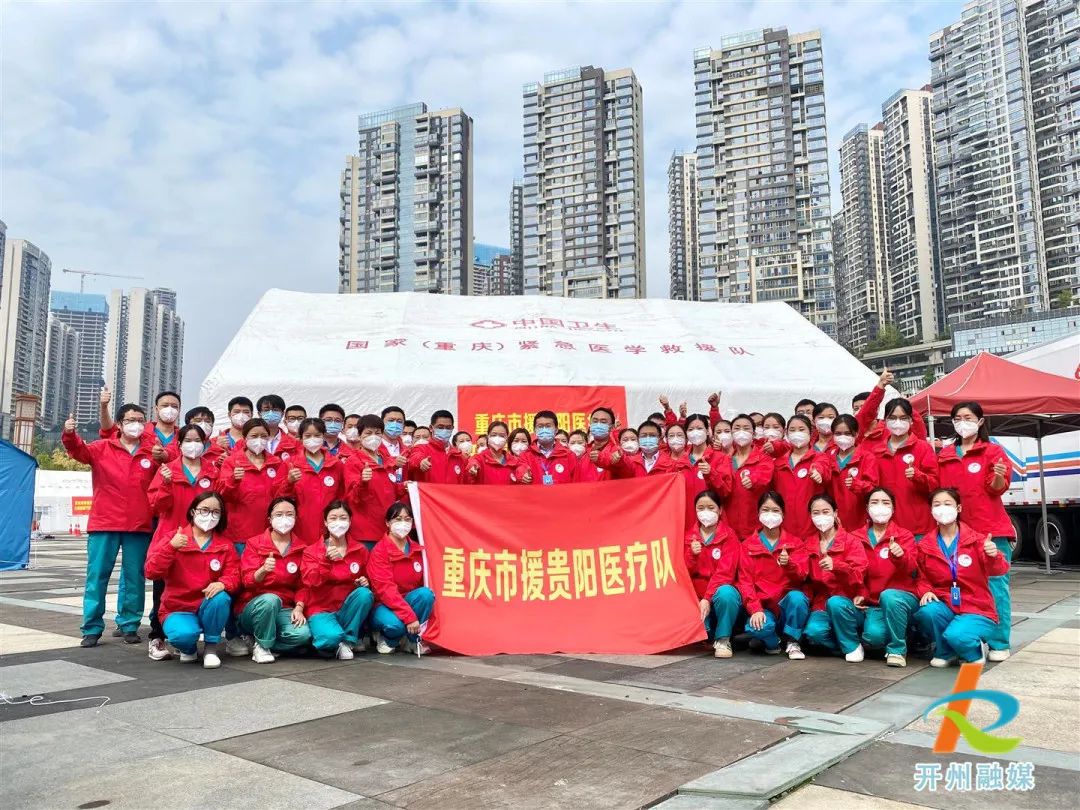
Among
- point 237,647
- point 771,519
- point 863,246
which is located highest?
point 863,246

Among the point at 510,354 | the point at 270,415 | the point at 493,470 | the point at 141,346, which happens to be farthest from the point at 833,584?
the point at 141,346

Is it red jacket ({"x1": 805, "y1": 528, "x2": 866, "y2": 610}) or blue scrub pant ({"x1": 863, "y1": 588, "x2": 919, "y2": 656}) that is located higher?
red jacket ({"x1": 805, "y1": 528, "x2": 866, "y2": 610})

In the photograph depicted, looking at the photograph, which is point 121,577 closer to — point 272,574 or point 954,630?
point 272,574

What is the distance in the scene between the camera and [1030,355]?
38.9 feet

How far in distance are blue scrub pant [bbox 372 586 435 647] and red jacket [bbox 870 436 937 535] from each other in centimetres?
331

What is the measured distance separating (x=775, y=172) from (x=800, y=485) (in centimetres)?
5634

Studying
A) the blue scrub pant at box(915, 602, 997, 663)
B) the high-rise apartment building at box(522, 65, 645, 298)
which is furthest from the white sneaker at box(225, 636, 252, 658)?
the high-rise apartment building at box(522, 65, 645, 298)

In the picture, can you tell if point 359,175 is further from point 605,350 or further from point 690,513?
point 690,513

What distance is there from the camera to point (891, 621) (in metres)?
4.65

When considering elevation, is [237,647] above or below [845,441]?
below

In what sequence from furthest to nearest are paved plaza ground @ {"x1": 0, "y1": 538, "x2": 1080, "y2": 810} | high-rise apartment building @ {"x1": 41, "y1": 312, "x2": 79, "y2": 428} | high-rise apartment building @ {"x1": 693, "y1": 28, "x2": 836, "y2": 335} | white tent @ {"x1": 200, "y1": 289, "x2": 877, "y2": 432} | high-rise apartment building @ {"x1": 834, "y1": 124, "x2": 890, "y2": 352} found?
1. high-rise apartment building @ {"x1": 834, "y1": 124, "x2": 890, "y2": 352}
2. high-rise apartment building @ {"x1": 41, "y1": 312, "x2": 79, "y2": 428}
3. high-rise apartment building @ {"x1": 693, "y1": 28, "x2": 836, "y2": 335}
4. white tent @ {"x1": 200, "y1": 289, "x2": 877, "y2": 432}
5. paved plaza ground @ {"x1": 0, "y1": 538, "x2": 1080, "y2": 810}

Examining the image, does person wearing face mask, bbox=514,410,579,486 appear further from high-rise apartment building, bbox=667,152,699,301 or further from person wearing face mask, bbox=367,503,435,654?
high-rise apartment building, bbox=667,152,699,301

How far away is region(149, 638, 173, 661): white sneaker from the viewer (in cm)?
497

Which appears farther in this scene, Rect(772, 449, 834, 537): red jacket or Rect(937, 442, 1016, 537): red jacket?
Rect(772, 449, 834, 537): red jacket
